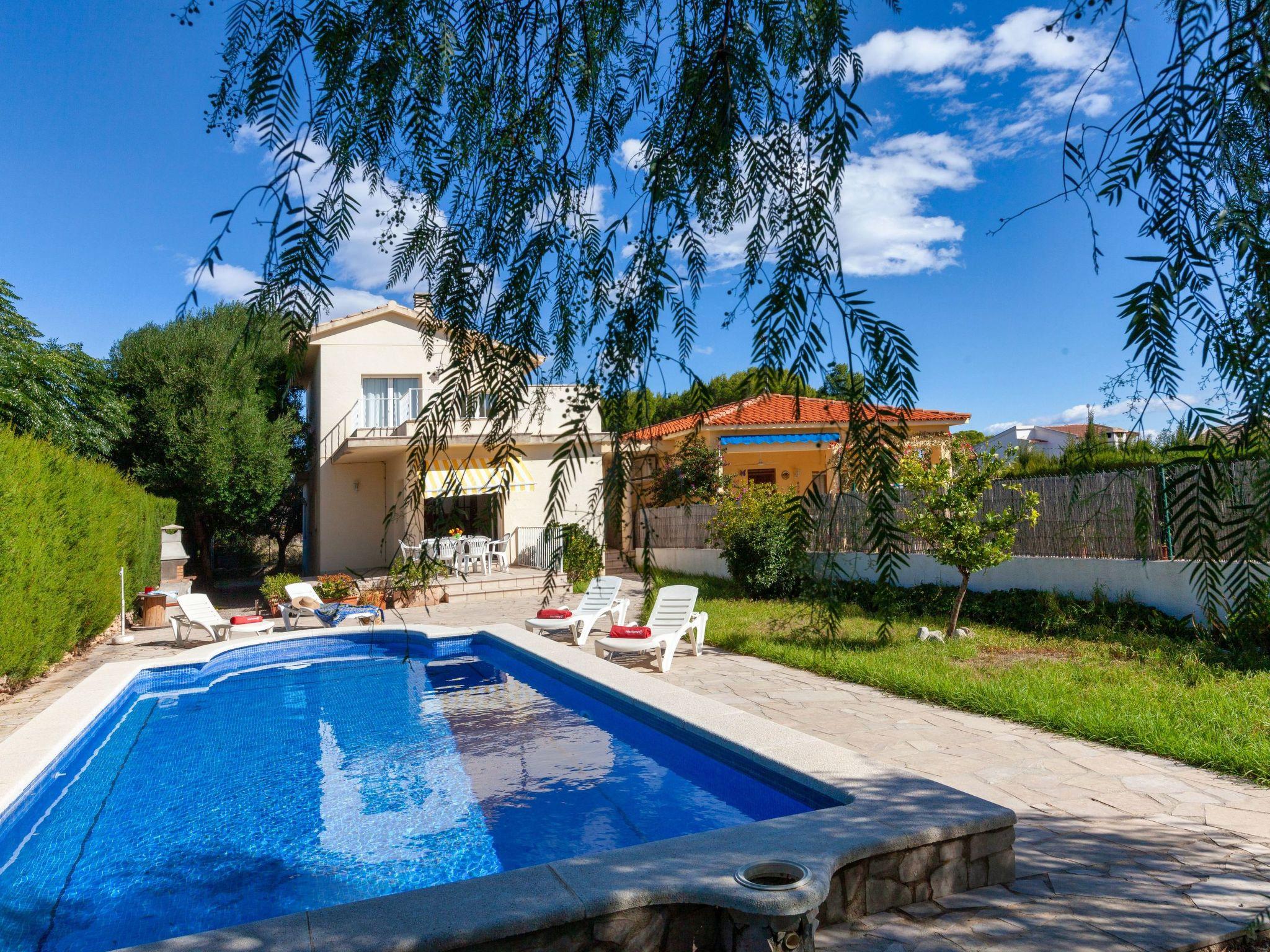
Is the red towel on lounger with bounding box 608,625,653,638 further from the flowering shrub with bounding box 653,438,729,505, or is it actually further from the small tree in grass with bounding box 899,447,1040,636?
the flowering shrub with bounding box 653,438,729,505

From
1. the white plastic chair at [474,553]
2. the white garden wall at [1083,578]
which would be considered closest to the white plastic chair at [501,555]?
the white plastic chair at [474,553]

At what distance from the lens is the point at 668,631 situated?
44.6 ft

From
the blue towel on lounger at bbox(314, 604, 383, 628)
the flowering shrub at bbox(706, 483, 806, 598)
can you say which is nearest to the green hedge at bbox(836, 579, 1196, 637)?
the flowering shrub at bbox(706, 483, 806, 598)

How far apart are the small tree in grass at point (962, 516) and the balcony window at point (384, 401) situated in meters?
20.8

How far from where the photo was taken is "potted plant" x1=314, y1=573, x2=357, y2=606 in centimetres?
2166

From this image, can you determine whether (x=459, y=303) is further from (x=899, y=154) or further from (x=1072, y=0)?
(x=1072, y=0)

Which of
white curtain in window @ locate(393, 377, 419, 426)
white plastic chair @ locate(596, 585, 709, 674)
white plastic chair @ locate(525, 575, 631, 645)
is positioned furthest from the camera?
white curtain in window @ locate(393, 377, 419, 426)

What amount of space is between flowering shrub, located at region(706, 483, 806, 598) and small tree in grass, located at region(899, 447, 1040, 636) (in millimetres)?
4878

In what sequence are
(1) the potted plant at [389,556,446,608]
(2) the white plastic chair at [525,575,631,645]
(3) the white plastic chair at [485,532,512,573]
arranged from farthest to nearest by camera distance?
(3) the white plastic chair at [485,532,512,573]
(2) the white plastic chair at [525,575,631,645]
(1) the potted plant at [389,556,446,608]

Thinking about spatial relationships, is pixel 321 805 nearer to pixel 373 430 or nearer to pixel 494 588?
pixel 494 588

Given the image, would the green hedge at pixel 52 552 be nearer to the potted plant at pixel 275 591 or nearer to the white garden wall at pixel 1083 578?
the potted plant at pixel 275 591

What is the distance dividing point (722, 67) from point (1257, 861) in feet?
19.8

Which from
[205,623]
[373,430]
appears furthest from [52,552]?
[373,430]

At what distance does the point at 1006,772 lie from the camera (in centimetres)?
731
